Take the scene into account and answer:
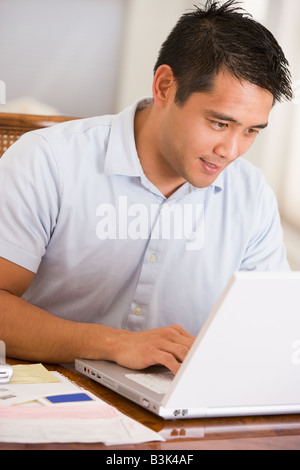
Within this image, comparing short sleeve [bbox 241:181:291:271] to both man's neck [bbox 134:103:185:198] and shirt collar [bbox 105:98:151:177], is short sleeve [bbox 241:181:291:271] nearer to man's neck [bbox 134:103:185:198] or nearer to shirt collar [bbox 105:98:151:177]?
man's neck [bbox 134:103:185:198]

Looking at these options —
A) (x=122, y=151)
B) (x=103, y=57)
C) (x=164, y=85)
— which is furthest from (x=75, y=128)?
(x=103, y=57)

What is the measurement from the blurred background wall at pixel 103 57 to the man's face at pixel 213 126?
1462 mm

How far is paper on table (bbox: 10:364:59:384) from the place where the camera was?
40.1 inches

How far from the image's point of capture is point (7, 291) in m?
1.34

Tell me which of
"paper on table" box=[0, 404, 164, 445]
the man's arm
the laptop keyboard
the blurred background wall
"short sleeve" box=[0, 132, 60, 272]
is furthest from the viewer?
the blurred background wall

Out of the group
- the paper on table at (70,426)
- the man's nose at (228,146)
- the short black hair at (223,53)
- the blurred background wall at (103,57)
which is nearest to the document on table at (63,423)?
the paper on table at (70,426)

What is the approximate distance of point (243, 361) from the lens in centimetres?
87

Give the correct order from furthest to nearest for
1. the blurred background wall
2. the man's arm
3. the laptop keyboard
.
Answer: the blurred background wall
the man's arm
the laptop keyboard

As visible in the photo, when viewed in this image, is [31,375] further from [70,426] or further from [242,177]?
[242,177]

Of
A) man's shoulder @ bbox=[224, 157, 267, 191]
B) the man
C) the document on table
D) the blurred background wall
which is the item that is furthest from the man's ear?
the blurred background wall

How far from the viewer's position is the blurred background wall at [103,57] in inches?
114

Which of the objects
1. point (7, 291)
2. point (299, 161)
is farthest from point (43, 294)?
point (299, 161)

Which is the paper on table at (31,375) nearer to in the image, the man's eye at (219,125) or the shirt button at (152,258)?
the shirt button at (152,258)

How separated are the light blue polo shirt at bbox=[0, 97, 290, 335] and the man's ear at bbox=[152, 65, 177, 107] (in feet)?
0.31
